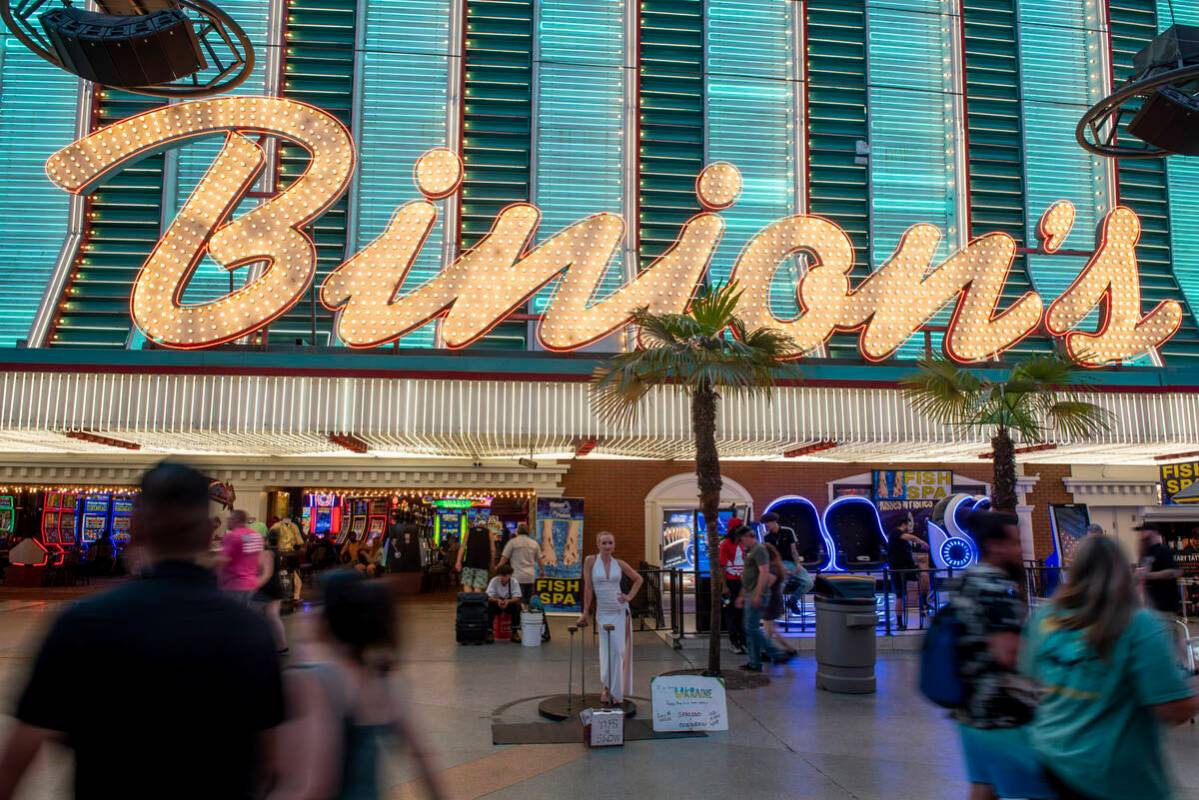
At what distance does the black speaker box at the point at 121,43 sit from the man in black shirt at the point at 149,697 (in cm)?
1519

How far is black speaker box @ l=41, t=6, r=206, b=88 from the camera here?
14.6 meters

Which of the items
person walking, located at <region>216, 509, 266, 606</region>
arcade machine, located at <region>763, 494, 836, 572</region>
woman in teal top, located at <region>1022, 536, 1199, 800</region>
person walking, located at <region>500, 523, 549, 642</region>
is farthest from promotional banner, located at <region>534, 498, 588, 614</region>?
woman in teal top, located at <region>1022, 536, 1199, 800</region>

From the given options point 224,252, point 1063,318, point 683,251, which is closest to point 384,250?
point 224,252

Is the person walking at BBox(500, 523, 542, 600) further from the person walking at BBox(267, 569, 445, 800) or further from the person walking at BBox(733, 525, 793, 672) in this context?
the person walking at BBox(267, 569, 445, 800)

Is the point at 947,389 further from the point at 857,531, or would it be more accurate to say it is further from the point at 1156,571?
the point at 857,531

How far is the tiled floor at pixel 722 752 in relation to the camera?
6340 mm

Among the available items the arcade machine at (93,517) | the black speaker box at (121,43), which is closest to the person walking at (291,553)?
the arcade machine at (93,517)

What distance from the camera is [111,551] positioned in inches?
821

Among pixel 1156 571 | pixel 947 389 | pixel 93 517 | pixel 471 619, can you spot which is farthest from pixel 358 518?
pixel 1156 571

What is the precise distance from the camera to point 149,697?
84.0 inches

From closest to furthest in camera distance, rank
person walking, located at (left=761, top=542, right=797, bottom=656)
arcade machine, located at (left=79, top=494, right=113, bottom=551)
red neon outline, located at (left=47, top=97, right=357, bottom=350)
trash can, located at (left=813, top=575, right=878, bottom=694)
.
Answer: trash can, located at (left=813, top=575, right=878, bottom=694) → person walking, located at (left=761, top=542, right=797, bottom=656) → red neon outline, located at (left=47, top=97, right=357, bottom=350) → arcade machine, located at (left=79, top=494, right=113, bottom=551)

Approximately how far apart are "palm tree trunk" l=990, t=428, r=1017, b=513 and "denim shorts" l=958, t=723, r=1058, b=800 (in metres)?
8.57

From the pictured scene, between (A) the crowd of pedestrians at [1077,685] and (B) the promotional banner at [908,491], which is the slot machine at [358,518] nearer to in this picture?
(B) the promotional banner at [908,491]

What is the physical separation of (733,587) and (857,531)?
6703mm
